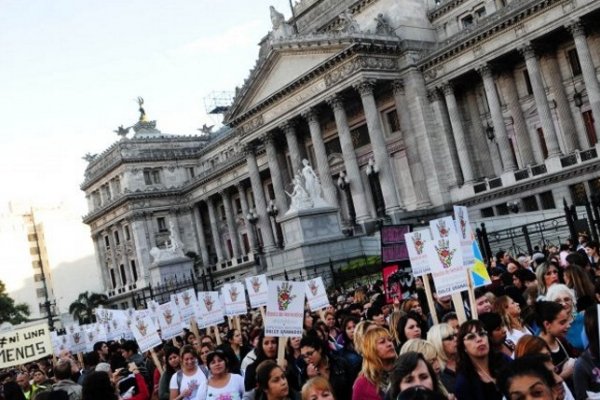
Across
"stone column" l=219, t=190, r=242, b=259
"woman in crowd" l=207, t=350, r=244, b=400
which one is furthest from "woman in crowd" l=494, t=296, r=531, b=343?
"stone column" l=219, t=190, r=242, b=259

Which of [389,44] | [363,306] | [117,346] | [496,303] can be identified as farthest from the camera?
[389,44]

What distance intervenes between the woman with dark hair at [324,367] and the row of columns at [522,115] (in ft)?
103

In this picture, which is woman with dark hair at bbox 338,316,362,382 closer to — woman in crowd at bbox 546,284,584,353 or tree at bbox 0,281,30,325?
woman in crowd at bbox 546,284,584,353

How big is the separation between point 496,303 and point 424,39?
4073 cm

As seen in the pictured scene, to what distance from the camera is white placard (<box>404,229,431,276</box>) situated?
11.4 metres

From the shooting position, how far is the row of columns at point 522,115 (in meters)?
36.0

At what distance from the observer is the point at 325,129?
5194 cm

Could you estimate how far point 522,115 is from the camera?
136 feet

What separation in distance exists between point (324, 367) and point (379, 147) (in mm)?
36061

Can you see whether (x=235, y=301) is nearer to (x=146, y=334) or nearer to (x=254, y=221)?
(x=146, y=334)

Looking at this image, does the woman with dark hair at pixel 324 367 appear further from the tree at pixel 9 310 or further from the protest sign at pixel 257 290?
the tree at pixel 9 310

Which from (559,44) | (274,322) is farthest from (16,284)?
(274,322)

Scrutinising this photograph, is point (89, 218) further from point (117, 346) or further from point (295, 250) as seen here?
point (117, 346)

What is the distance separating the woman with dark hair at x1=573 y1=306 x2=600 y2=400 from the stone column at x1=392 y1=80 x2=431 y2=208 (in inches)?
1511
